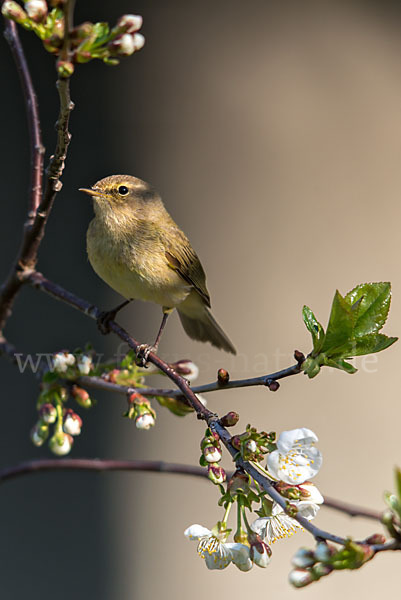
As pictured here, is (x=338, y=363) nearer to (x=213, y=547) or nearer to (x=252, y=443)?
(x=252, y=443)

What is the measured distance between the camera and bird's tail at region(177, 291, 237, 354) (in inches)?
99.3

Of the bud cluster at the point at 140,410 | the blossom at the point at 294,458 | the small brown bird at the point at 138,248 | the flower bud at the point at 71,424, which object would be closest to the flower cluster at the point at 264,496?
the blossom at the point at 294,458

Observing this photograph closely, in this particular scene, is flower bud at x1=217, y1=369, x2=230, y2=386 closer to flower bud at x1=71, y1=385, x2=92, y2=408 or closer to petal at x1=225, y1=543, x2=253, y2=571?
petal at x1=225, y1=543, x2=253, y2=571

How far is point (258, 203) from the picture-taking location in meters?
3.89

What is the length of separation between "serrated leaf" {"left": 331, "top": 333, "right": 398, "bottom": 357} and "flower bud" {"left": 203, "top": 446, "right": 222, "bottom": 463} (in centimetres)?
26

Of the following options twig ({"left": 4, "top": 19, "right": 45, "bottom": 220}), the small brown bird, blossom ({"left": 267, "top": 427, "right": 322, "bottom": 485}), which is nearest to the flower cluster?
blossom ({"left": 267, "top": 427, "right": 322, "bottom": 485})

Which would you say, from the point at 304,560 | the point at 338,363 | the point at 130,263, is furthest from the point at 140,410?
the point at 130,263

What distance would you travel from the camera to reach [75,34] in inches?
33.4

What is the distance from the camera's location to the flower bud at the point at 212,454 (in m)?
0.99

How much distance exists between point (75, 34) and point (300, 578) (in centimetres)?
76

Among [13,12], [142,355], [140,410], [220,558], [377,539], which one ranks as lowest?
[220,558]

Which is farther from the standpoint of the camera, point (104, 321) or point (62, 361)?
point (104, 321)

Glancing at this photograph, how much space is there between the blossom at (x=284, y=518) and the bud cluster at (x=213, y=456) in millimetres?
97

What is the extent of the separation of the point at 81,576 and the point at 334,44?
341 centimetres
